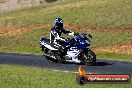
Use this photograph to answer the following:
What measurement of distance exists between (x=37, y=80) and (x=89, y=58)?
7251mm

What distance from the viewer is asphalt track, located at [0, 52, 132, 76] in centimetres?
2173

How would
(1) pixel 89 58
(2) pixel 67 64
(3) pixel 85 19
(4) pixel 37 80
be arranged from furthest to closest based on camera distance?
(3) pixel 85 19
(2) pixel 67 64
(1) pixel 89 58
(4) pixel 37 80

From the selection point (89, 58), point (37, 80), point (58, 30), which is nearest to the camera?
point (37, 80)

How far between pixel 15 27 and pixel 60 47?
22.7 meters

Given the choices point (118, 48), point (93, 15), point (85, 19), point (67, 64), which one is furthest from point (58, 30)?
point (93, 15)

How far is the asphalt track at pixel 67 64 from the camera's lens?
2173 centimetres

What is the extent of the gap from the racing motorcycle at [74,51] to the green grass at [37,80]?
186 inches

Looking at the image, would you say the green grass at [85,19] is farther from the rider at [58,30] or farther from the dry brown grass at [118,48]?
the rider at [58,30]

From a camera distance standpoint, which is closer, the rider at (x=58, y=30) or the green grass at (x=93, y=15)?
the rider at (x=58, y=30)

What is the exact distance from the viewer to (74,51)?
24.2 m

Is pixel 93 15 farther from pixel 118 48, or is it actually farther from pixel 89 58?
pixel 89 58

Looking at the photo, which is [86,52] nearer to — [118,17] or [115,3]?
[118,17]

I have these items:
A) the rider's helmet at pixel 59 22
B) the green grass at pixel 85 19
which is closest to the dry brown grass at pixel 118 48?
the green grass at pixel 85 19

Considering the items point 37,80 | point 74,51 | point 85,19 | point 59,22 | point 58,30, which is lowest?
point 85,19
